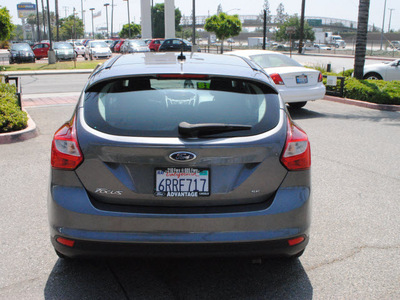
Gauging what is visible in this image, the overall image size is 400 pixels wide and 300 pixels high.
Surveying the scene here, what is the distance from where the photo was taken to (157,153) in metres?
3.00

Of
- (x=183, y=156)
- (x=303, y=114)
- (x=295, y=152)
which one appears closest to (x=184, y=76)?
(x=183, y=156)

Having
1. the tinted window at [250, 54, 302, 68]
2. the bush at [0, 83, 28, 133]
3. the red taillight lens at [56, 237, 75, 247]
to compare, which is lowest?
the bush at [0, 83, 28, 133]

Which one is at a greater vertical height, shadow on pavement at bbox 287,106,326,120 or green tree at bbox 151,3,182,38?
green tree at bbox 151,3,182,38

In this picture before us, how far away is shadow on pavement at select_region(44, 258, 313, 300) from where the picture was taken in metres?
3.43

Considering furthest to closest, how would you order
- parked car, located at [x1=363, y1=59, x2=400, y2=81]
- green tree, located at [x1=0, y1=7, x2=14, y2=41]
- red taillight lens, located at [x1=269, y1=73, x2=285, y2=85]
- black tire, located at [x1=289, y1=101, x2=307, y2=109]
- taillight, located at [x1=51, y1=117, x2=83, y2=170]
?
1. green tree, located at [x1=0, y1=7, x2=14, y2=41]
2. parked car, located at [x1=363, y1=59, x2=400, y2=81]
3. black tire, located at [x1=289, y1=101, x2=307, y2=109]
4. red taillight lens, located at [x1=269, y1=73, x2=285, y2=85]
5. taillight, located at [x1=51, y1=117, x2=83, y2=170]

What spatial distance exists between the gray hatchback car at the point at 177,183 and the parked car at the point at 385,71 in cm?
1568

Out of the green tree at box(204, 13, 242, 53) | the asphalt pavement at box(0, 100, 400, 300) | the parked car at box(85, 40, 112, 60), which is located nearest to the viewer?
the asphalt pavement at box(0, 100, 400, 300)

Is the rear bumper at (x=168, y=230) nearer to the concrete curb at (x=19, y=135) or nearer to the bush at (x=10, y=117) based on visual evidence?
the concrete curb at (x=19, y=135)

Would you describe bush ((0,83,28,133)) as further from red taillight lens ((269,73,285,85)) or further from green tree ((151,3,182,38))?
green tree ((151,3,182,38))

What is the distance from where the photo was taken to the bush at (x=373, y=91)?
43.2 ft

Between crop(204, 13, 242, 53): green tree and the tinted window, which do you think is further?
crop(204, 13, 242, 53): green tree

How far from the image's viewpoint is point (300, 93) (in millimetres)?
11641

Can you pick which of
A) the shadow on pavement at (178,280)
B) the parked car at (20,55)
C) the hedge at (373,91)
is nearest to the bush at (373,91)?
the hedge at (373,91)

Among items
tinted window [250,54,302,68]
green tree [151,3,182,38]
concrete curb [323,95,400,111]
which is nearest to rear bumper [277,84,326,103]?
tinted window [250,54,302,68]
